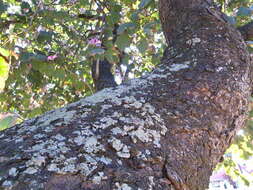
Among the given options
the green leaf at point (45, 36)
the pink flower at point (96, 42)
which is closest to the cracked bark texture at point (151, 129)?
the green leaf at point (45, 36)

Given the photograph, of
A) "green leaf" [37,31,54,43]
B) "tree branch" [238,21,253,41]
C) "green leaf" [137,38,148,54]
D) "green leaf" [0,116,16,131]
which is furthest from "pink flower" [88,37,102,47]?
"green leaf" [0,116,16,131]

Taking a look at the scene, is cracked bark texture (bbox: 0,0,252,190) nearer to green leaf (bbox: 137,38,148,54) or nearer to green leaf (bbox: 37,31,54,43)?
green leaf (bbox: 137,38,148,54)

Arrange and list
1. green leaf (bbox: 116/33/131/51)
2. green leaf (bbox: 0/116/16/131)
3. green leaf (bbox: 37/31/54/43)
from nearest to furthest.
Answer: green leaf (bbox: 0/116/16/131) → green leaf (bbox: 116/33/131/51) → green leaf (bbox: 37/31/54/43)

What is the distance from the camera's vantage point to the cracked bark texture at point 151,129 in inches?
18.7

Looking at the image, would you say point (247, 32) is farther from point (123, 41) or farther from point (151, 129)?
point (151, 129)

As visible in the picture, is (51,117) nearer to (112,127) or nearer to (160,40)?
(112,127)

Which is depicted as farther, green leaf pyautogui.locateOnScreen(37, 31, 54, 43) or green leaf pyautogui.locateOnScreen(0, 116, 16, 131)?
green leaf pyautogui.locateOnScreen(37, 31, 54, 43)

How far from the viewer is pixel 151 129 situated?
0.61m

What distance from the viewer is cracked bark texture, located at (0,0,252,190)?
475mm

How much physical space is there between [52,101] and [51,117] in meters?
2.05

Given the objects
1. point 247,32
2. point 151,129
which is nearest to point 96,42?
point 247,32

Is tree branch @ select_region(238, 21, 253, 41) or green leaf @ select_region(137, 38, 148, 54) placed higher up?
Result: tree branch @ select_region(238, 21, 253, 41)

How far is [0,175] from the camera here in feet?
1.47

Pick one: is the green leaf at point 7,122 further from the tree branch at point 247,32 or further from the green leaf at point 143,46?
the tree branch at point 247,32
